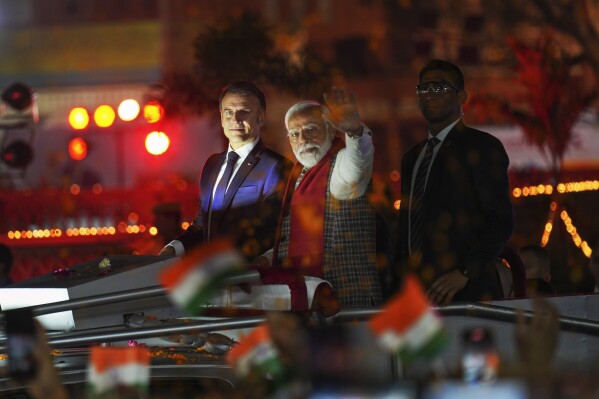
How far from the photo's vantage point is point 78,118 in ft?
57.1

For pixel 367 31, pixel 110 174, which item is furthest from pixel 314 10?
pixel 110 174

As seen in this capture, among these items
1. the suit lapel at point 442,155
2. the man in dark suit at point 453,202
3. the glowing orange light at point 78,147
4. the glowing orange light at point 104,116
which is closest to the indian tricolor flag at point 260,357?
the man in dark suit at point 453,202

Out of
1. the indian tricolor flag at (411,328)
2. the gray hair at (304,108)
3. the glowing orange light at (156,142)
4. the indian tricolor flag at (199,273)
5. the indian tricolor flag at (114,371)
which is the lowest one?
the indian tricolor flag at (114,371)

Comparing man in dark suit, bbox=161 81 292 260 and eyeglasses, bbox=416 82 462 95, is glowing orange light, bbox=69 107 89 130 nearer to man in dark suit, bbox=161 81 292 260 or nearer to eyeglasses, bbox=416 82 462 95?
man in dark suit, bbox=161 81 292 260

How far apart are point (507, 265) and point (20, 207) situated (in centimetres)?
1240

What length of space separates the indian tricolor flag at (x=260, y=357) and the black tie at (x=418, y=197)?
84.5 inches

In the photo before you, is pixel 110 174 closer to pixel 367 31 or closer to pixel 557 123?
pixel 367 31

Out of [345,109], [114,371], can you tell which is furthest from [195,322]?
[114,371]

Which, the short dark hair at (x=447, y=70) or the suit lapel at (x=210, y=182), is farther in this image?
the suit lapel at (x=210, y=182)

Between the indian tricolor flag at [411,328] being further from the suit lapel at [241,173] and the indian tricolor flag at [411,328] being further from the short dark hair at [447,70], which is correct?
the suit lapel at [241,173]

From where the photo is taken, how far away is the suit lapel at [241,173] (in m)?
5.24

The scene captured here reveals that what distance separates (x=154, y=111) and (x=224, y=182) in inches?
340

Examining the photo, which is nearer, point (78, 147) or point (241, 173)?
point (241, 173)

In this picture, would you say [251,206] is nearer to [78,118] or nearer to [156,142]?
[156,142]
